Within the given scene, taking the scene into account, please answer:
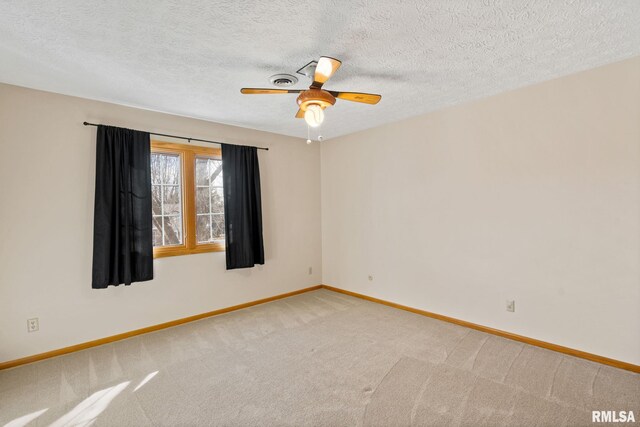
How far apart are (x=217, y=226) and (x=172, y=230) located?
1.82 ft

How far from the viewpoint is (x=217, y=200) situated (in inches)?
160

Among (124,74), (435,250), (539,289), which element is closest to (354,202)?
(435,250)

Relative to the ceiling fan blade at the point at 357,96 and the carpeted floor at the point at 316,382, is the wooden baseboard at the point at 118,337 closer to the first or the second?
the carpeted floor at the point at 316,382

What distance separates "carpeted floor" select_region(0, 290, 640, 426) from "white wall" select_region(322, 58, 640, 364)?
43cm

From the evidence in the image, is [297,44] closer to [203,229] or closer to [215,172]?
[215,172]

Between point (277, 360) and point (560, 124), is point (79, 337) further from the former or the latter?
point (560, 124)

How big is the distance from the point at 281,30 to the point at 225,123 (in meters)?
2.29

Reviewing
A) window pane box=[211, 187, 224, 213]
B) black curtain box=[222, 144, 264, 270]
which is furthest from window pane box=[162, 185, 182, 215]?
black curtain box=[222, 144, 264, 270]

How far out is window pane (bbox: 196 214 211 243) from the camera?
12.8 ft

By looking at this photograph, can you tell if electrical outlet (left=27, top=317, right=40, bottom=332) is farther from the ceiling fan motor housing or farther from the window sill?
the ceiling fan motor housing

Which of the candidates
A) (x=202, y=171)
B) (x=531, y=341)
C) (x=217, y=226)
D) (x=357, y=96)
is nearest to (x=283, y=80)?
(x=357, y=96)

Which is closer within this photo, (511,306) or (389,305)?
(511,306)

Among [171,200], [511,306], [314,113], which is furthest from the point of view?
[171,200]

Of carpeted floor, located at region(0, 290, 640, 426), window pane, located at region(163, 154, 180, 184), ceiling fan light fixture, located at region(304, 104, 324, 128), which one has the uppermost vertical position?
ceiling fan light fixture, located at region(304, 104, 324, 128)
